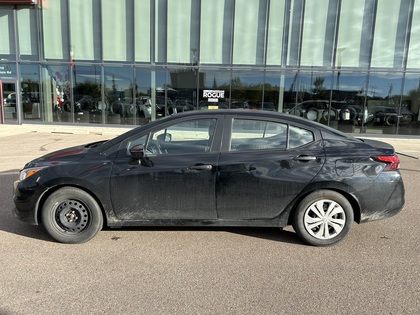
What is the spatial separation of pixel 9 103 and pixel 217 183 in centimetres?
1865

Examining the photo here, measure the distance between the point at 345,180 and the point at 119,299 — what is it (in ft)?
8.79

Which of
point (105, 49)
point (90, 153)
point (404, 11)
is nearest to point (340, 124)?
point (404, 11)

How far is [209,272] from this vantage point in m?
3.22

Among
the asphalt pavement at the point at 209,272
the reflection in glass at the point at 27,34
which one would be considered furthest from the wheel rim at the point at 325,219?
the reflection in glass at the point at 27,34

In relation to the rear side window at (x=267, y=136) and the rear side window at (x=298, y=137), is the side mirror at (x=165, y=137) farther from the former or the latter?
the rear side window at (x=298, y=137)

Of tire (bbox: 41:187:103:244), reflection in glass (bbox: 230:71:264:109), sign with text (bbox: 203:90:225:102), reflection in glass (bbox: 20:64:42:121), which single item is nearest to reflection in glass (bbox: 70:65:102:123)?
reflection in glass (bbox: 20:64:42:121)

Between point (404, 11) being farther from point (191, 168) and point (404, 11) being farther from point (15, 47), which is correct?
point (15, 47)

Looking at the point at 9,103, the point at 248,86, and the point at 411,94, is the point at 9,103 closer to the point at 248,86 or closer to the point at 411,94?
the point at 248,86

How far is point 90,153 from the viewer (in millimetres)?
3795

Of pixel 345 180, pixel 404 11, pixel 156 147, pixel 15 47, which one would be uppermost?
pixel 404 11

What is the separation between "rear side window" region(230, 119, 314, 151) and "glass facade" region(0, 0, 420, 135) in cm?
1324

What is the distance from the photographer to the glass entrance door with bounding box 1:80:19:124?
17859 mm

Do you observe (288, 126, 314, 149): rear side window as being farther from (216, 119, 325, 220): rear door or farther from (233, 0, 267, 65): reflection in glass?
(233, 0, 267, 65): reflection in glass

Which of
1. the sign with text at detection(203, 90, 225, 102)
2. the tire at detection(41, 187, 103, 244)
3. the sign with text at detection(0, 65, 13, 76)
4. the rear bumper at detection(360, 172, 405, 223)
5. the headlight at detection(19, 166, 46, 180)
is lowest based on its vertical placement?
the tire at detection(41, 187, 103, 244)
